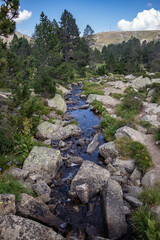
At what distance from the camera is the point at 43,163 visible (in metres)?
9.09

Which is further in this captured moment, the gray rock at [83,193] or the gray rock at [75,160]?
the gray rock at [75,160]

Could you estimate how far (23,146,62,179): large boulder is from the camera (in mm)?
8980

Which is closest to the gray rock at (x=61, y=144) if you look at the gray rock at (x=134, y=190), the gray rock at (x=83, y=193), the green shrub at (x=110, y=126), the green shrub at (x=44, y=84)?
the green shrub at (x=110, y=126)

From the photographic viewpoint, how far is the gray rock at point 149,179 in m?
8.22

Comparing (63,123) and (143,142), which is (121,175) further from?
(63,123)

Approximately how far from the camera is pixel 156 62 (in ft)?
189

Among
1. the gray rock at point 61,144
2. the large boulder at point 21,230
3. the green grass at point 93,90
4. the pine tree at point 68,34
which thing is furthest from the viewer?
the pine tree at point 68,34

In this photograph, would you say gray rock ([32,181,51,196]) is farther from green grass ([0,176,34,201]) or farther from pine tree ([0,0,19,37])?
pine tree ([0,0,19,37])

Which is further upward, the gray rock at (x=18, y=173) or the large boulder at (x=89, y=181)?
the gray rock at (x=18, y=173)

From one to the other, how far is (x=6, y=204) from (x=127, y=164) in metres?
7.45

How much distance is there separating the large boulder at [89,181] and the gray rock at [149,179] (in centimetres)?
208

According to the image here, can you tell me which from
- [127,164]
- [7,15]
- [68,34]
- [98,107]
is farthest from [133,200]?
[68,34]

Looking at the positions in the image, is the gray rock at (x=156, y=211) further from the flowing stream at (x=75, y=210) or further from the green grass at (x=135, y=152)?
the green grass at (x=135, y=152)

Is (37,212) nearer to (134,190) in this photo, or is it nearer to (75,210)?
(75,210)
